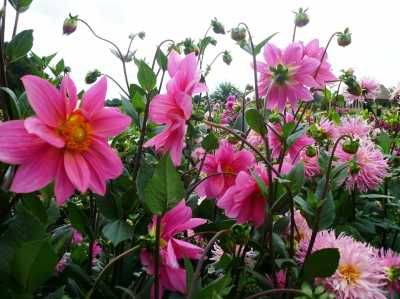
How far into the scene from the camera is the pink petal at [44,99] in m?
0.45

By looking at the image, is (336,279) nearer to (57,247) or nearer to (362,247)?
(362,247)

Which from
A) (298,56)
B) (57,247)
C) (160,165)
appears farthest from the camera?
(298,56)

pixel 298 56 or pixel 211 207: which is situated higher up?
pixel 298 56

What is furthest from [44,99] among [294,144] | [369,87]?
[369,87]

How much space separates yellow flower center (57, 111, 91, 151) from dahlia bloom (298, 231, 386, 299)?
1.21 feet

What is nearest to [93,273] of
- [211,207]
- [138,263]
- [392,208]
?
[138,263]

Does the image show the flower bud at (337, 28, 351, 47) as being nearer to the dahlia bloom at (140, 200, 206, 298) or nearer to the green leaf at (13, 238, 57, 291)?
the dahlia bloom at (140, 200, 206, 298)

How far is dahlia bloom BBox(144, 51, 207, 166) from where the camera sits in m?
0.57

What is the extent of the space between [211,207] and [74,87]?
0.38m

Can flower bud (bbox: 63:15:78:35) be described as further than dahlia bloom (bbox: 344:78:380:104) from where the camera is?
No

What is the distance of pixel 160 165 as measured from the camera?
0.46 meters

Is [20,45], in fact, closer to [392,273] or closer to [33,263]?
[33,263]

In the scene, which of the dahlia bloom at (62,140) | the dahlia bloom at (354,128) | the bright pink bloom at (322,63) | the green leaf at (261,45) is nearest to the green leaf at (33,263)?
the dahlia bloom at (62,140)

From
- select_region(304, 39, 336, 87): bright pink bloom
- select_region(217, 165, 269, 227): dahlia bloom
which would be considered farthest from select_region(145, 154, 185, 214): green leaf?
select_region(304, 39, 336, 87): bright pink bloom
